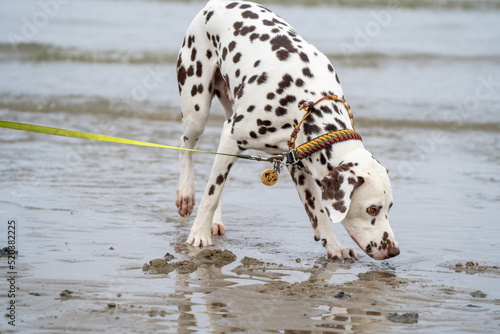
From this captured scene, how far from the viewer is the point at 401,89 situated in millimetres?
14211

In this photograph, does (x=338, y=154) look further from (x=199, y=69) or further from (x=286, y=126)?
(x=199, y=69)

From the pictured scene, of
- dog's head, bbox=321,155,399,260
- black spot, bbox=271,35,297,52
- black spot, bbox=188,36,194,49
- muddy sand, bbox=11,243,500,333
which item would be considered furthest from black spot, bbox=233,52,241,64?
muddy sand, bbox=11,243,500,333

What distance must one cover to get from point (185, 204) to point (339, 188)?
215cm

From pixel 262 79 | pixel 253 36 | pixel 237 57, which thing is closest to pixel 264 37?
pixel 253 36

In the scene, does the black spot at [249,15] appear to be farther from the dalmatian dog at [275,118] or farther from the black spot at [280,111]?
the black spot at [280,111]

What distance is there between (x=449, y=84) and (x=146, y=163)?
7.85 meters

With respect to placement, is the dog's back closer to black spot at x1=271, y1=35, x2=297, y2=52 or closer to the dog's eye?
black spot at x1=271, y1=35, x2=297, y2=52

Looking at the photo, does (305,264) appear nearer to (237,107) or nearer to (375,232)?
(375,232)

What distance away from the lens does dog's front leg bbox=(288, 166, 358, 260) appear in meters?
5.69

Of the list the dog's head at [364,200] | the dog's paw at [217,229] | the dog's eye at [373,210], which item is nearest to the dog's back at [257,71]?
the dog's head at [364,200]

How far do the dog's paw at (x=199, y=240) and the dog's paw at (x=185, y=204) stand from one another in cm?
57

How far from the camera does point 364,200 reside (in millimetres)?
4867

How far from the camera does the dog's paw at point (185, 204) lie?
6.62 m

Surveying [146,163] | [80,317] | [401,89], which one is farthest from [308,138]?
[401,89]
